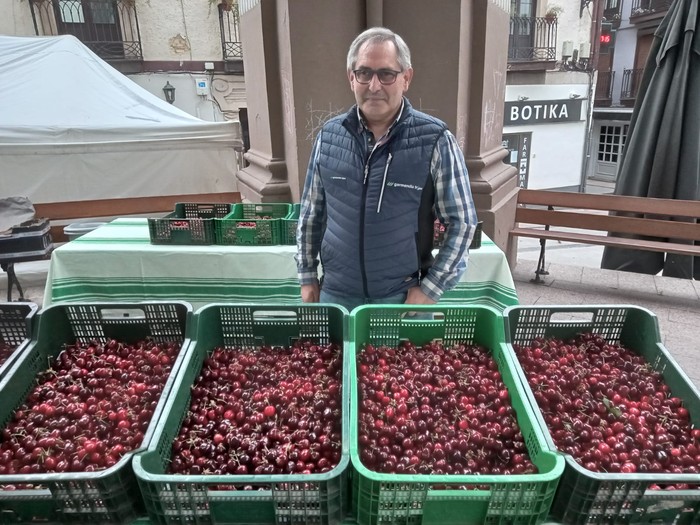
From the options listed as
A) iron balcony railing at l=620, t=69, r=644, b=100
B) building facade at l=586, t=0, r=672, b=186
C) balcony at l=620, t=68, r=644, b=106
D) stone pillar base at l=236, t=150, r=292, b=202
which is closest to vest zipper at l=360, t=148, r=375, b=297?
stone pillar base at l=236, t=150, r=292, b=202

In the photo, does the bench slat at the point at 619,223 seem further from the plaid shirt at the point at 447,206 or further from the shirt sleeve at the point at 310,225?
the shirt sleeve at the point at 310,225

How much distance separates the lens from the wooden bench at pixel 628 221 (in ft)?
15.9

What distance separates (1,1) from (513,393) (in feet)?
51.0

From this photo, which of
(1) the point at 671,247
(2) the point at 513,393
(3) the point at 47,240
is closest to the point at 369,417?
(2) the point at 513,393

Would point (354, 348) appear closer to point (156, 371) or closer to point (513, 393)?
point (513, 393)

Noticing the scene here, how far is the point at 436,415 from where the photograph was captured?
1.47 meters

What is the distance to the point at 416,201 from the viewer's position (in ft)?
6.92

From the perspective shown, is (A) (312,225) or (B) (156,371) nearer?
(B) (156,371)

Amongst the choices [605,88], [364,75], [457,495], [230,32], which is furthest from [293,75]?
[605,88]

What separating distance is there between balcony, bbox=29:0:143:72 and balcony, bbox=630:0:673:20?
1676 cm

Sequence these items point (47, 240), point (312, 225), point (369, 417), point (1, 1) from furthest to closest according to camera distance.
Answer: point (1, 1)
point (47, 240)
point (312, 225)
point (369, 417)

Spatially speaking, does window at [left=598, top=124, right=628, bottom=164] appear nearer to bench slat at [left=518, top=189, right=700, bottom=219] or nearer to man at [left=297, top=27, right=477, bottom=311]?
bench slat at [left=518, top=189, right=700, bottom=219]

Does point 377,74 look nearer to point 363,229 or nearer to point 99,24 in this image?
point 363,229

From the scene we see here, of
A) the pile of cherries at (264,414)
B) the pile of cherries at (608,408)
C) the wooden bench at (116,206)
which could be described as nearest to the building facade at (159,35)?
the wooden bench at (116,206)
